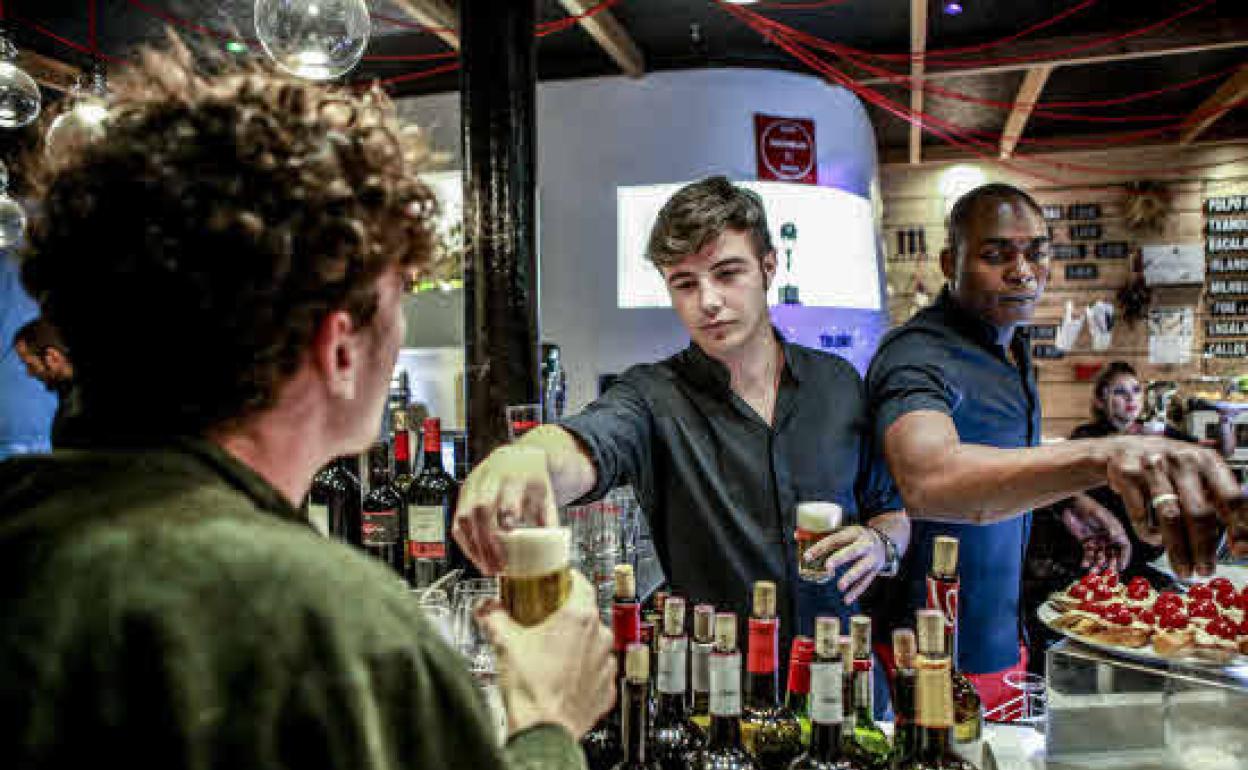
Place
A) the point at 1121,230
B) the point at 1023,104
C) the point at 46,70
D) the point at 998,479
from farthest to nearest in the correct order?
1. the point at 1121,230
2. the point at 1023,104
3. the point at 46,70
4. the point at 998,479

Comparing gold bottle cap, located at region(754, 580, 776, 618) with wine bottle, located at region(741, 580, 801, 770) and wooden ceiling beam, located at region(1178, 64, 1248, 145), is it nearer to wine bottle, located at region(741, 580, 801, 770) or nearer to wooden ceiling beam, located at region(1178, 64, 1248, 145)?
wine bottle, located at region(741, 580, 801, 770)

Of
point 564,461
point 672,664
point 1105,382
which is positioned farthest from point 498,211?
point 1105,382

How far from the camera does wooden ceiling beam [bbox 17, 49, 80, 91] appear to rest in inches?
165

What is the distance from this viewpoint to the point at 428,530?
1.94m

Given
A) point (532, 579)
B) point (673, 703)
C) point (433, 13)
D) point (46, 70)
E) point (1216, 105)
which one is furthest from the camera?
point (1216, 105)

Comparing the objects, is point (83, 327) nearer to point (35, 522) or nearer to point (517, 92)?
point (35, 522)

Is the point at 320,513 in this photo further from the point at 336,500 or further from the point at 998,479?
the point at 998,479

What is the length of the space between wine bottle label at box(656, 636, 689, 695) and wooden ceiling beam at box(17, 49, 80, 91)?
4274 millimetres

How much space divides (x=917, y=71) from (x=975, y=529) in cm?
376

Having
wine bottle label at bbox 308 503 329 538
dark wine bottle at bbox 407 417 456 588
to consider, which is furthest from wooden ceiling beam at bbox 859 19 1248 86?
wine bottle label at bbox 308 503 329 538

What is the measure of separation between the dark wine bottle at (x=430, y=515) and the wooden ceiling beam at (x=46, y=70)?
3.37 metres

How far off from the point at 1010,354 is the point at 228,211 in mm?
2187

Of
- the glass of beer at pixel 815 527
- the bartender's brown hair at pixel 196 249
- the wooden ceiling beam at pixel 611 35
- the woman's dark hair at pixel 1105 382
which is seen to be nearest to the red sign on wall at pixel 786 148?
the wooden ceiling beam at pixel 611 35

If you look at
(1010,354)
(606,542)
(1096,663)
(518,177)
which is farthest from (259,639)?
(1010,354)
